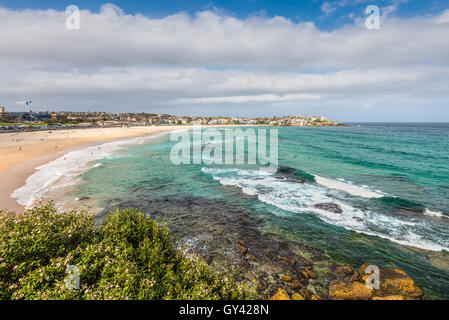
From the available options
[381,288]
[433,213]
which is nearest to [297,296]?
[381,288]

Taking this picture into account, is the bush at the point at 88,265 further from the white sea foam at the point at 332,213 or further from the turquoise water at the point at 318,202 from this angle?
the white sea foam at the point at 332,213

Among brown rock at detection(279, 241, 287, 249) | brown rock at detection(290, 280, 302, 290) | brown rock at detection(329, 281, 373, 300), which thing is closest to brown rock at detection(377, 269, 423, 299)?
brown rock at detection(329, 281, 373, 300)

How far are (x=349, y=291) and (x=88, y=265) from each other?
1064cm

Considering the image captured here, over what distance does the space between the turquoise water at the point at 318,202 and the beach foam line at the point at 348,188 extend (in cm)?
11

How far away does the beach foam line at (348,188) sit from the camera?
21338mm

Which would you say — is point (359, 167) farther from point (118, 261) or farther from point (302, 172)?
point (118, 261)

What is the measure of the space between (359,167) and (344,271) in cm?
2883

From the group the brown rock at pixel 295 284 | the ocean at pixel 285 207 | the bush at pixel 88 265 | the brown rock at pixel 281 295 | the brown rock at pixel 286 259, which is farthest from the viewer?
the ocean at pixel 285 207

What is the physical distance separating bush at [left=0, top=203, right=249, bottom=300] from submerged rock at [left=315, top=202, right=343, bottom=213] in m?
13.1

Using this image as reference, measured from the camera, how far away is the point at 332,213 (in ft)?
56.2

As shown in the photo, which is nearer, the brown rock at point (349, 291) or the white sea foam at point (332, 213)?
the brown rock at point (349, 291)

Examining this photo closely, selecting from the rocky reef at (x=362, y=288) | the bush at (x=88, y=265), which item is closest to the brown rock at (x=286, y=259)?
the rocky reef at (x=362, y=288)

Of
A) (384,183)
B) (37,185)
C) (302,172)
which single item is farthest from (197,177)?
(384,183)
